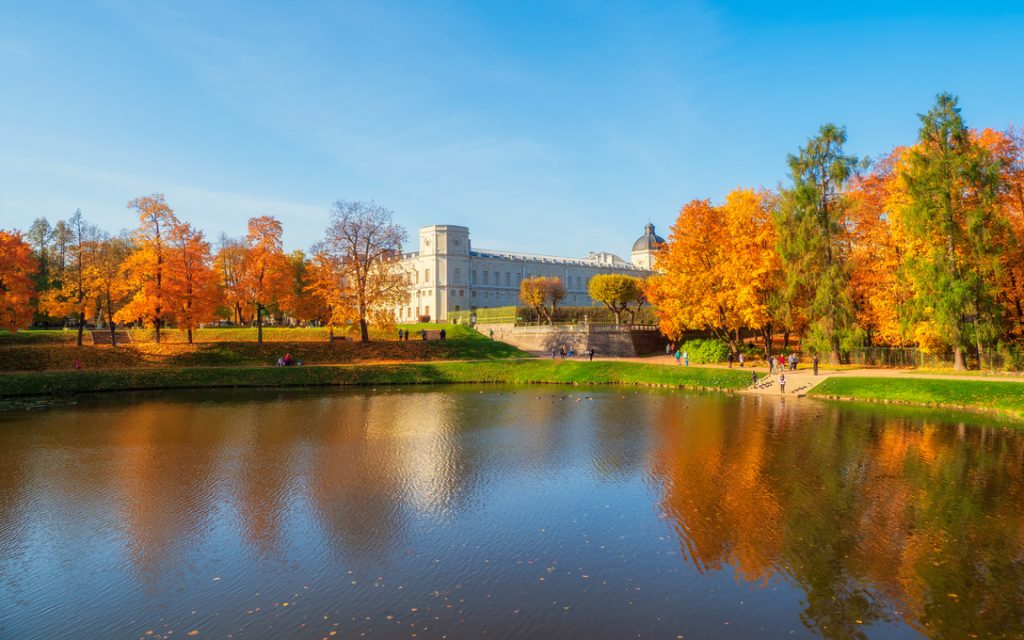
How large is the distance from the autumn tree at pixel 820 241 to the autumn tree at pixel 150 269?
4382 centimetres

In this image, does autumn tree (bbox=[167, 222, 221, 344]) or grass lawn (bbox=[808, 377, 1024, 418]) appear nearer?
grass lawn (bbox=[808, 377, 1024, 418])

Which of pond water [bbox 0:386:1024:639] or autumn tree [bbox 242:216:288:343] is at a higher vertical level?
autumn tree [bbox 242:216:288:343]

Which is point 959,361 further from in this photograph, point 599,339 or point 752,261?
point 599,339

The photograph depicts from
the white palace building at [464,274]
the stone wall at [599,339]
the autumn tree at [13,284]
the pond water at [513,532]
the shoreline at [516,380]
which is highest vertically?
the white palace building at [464,274]

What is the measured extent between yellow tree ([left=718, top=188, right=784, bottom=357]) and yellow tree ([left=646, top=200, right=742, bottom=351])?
46cm

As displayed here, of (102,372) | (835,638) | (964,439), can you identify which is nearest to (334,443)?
(835,638)

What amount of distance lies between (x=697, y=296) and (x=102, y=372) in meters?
41.6

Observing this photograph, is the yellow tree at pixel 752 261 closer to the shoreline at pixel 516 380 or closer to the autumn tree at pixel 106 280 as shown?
the shoreline at pixel 516 380

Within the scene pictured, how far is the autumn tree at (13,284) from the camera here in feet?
137

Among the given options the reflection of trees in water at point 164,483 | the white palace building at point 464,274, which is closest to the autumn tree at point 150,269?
the reflection of trees in water at point 164,483

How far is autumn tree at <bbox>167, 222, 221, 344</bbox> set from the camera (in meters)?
46.7

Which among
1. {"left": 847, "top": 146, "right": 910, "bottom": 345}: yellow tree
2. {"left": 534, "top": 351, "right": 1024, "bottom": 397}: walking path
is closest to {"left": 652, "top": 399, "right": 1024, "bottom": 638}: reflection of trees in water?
{"left": 534, "top": 351, "right": 1024, "bottom": 397}: walking path

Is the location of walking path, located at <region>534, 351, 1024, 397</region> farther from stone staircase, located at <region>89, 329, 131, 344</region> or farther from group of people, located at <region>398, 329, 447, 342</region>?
stone staircase, located at <region>89, 329, 131, 344</region>

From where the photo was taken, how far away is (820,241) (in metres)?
42.6
